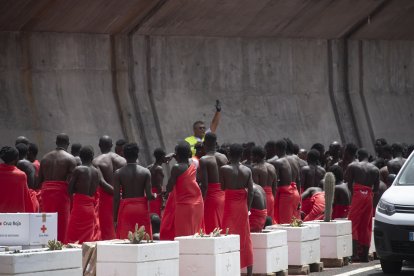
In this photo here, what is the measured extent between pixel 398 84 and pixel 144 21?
11.3 metres

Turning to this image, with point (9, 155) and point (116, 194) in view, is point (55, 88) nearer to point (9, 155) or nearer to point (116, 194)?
point (9, 155)

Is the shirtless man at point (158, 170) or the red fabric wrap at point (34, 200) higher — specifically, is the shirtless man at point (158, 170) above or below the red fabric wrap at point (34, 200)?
above

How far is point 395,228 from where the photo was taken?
15875 mm

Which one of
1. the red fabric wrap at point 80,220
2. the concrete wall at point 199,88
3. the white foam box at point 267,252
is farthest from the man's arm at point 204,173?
the concrete wall at point 199,88

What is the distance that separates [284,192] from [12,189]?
209 inches

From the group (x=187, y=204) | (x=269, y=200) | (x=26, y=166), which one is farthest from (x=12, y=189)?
(x=269, y=200)

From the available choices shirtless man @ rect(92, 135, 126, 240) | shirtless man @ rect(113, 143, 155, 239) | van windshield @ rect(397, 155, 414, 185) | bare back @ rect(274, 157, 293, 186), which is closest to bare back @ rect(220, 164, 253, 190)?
shirtless man @ rect(113, 143, 155, 239)

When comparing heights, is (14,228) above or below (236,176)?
below

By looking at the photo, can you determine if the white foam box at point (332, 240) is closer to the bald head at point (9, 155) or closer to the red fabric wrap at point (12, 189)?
the red fabric wrap at point (12, 189)

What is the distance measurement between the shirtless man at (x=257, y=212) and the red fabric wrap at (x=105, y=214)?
2141 millimetres

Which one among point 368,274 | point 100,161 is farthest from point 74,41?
point 368,274

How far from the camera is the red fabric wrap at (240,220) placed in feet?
50.8

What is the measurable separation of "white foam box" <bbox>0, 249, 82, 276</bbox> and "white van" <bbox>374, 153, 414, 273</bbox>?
5.07 meters

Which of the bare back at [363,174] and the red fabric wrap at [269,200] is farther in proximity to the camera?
the bare back at [363,174]
